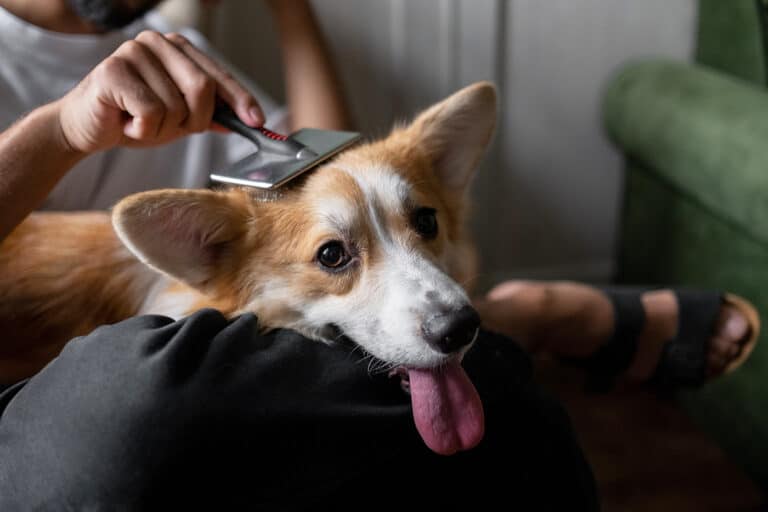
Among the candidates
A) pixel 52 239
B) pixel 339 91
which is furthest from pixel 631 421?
pixel 52 239

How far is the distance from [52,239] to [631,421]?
1374mm

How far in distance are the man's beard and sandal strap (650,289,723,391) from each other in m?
1.08

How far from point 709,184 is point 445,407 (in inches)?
35.3

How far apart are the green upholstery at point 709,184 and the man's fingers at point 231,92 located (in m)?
0.93

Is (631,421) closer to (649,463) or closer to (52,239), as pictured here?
(649,463)

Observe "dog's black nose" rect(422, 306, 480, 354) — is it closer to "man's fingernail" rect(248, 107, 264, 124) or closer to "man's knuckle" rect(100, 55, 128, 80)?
"man's fingernail" rect(248, 107, 264, 124)

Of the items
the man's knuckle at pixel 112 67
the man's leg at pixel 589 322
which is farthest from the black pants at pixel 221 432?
the man's leg at pixel 589 322

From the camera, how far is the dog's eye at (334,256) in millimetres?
1018

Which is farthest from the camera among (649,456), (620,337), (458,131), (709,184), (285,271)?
(649,456)

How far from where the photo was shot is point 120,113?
0.91 m

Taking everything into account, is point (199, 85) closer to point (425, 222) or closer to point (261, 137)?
point (261, 137)

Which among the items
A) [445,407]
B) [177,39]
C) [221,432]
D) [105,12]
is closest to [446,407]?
[445,407]

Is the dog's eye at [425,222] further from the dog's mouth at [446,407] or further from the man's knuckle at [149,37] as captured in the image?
the man's knuckle at [149,37]

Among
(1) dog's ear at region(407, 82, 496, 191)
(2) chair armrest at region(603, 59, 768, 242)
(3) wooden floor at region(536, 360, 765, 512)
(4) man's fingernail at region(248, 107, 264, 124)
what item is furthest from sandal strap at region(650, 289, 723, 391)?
(4) man's fingernail at region(248, 107, 264, 124)
